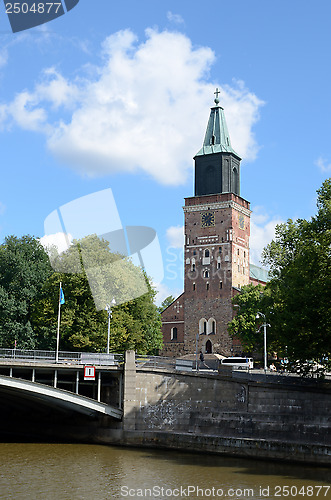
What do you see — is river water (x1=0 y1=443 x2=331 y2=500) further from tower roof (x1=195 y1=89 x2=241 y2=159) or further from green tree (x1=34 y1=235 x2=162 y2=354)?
tower roof (x1=195 y1=89 x2=241 y2=159)

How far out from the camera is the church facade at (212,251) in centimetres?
8538

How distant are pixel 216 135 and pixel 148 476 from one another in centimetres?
6601

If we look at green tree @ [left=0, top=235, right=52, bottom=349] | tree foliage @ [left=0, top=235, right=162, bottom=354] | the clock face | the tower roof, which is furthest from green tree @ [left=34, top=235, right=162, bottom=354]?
the tower roof

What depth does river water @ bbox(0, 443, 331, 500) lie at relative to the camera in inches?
1020

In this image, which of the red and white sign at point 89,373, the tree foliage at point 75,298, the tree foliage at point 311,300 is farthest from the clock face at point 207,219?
the red and white sign at point 89,373

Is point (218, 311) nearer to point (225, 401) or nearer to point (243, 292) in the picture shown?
point (243, 292)

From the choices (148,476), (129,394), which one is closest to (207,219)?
(129,394)

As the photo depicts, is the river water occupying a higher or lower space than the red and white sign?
lower

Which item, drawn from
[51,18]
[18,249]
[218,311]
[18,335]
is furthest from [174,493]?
[218,311]

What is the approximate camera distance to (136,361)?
4022cm

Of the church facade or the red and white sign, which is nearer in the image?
the red and white sign

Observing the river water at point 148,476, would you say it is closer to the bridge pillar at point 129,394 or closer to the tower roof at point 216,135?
the bridge pillar at point 129,394

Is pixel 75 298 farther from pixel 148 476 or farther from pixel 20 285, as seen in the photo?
pixel 148 476

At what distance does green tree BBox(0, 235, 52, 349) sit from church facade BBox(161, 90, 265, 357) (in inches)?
1242
